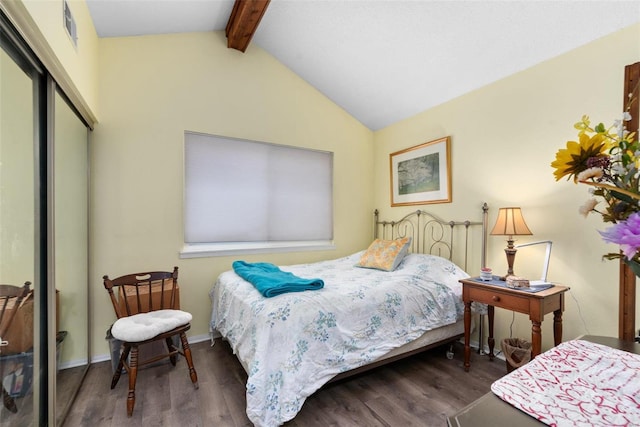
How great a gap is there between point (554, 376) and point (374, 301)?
1.33 meters

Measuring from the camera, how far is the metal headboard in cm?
282

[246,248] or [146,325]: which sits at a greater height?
[246,248]

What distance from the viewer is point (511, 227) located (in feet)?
7.36

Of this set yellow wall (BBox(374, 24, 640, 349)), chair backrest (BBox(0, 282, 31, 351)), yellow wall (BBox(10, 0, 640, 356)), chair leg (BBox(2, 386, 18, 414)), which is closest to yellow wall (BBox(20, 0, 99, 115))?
yellow wall (BBox(10, 0, 640, 356))

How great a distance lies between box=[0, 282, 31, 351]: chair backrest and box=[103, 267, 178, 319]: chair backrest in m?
0.84

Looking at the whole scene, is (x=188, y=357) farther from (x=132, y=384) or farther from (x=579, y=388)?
(x=579, y=388)

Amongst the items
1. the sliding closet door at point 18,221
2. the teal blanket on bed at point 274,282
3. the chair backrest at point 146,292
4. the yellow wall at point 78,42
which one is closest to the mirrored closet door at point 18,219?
the sliding closet door at point 18,221

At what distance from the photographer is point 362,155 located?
3.97m

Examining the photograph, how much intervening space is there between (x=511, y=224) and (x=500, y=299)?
58 cm

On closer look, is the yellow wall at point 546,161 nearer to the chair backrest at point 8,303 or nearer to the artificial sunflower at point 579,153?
the artificial sunflower at point 579,153

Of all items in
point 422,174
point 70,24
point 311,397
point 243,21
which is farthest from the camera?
point 422,174

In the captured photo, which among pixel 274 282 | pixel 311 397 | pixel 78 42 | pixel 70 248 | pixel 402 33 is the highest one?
pixel 402 33

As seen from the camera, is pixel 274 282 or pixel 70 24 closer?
pixel 70 24

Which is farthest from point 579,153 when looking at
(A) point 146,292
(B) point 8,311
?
(A) point 146,292
